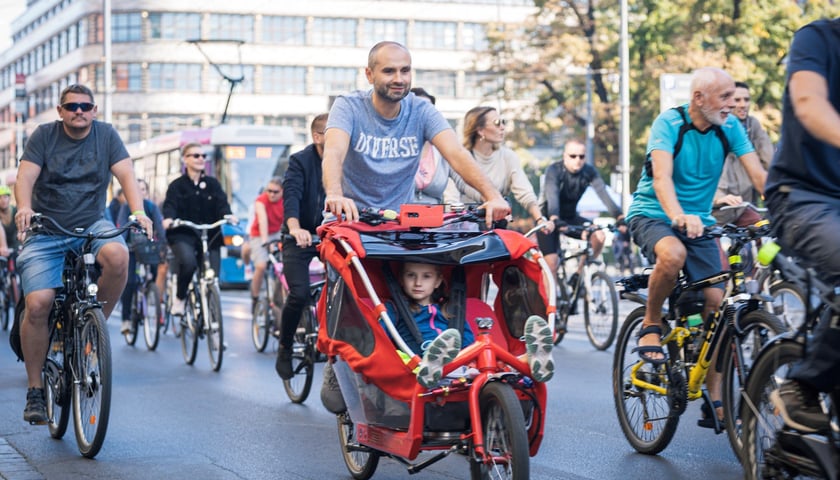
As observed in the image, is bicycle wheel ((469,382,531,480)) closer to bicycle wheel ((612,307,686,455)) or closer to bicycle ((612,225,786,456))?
bicycle ((612,225,786,456))

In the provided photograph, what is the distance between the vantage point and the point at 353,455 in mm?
6363

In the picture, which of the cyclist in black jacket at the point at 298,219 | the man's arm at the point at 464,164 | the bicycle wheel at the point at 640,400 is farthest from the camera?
the cyclist in black jacket at the point at 298,219

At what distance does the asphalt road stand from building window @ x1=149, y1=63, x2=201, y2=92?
72.4m

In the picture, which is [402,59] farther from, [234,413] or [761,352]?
[234,413]

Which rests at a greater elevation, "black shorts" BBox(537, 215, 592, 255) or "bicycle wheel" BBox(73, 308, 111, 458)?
"black shorts" BBox(537, 215, 592, 255)

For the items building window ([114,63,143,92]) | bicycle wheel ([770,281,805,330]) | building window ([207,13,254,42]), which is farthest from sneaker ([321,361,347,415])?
building window ([114,63,143,92])

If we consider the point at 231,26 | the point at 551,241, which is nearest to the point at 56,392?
the point at 551,241

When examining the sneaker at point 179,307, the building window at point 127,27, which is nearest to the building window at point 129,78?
the building window at point 127,27

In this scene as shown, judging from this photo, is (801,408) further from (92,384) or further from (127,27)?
(127,27)

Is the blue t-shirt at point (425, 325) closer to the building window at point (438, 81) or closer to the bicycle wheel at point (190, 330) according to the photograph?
the bicycle wheel at point (190, 330)

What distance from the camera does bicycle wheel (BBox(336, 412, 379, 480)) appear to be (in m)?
6.16

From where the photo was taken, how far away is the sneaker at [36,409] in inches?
294

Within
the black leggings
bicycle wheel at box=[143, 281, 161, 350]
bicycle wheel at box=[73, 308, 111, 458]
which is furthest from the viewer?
bicycle wheel at box=[143, 281, 161, 350]

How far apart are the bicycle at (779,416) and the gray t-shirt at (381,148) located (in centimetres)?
231
